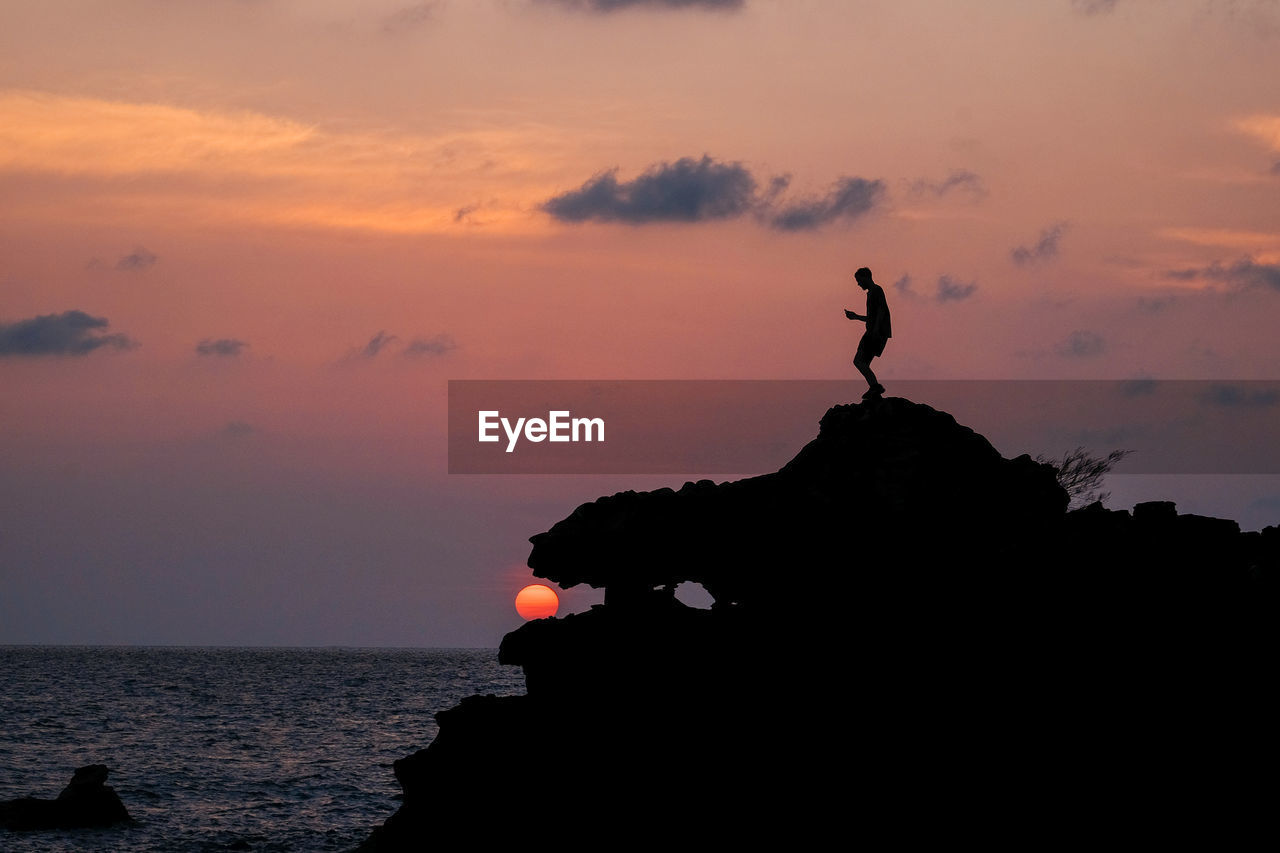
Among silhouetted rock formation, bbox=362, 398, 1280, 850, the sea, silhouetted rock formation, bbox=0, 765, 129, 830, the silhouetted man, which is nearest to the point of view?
silhouetted rock formation, bbox=362, 398, 1280, 850

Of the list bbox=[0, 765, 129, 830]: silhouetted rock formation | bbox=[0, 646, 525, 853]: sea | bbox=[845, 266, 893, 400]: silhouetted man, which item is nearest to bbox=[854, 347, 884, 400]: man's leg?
bbox=[845, 266, 893, 400]: silhouetted man

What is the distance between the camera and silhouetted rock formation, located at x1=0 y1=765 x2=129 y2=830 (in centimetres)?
4878

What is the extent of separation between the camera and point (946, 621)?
101 feet

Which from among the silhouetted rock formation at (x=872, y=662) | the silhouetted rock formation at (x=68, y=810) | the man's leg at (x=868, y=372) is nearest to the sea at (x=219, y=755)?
the silhouetted rock formation at (x=68, y=810)

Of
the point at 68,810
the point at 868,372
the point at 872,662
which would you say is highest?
the point at 868,372

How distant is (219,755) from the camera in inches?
2953

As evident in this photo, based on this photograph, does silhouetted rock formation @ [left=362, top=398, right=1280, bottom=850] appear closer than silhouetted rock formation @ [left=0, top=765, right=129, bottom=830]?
Yes

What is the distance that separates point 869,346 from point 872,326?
487 millimetres

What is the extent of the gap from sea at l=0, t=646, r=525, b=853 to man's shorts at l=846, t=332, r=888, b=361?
2597cm

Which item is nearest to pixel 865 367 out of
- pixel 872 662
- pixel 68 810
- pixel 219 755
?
pixel 872 662

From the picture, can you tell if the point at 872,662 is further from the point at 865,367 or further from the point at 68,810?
the point at 68,810

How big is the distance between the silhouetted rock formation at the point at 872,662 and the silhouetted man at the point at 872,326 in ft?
3.62

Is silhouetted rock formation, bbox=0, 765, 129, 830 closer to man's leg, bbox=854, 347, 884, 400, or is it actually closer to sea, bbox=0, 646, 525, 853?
sea, bbox=0, 646, 525, 853

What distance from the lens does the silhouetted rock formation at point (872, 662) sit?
28.8m
